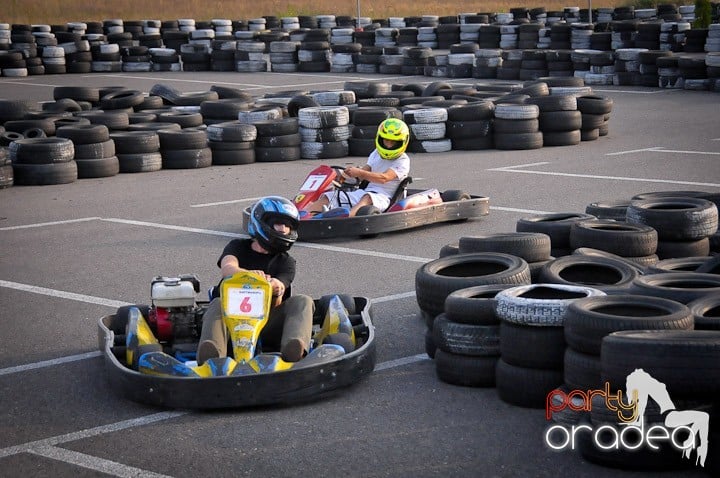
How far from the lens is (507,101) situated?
A: 50.1 feet

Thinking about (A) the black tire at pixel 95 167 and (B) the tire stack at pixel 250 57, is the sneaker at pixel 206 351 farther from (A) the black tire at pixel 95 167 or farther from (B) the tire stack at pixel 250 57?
(B) the tire stack at pixel 250 57

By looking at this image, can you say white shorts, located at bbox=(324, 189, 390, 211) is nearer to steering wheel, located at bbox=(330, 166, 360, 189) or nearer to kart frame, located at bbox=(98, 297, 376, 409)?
steering wheel, located at bbox=(330, 166, 360, 189)

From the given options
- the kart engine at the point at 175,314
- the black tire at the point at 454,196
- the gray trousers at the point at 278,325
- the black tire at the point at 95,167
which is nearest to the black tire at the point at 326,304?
the gray trousers at the point at 278,325

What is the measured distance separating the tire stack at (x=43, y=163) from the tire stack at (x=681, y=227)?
Answer: 7.80m

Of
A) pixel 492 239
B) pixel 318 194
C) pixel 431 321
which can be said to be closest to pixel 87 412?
pixel 431 321

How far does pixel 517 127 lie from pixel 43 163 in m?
6.10

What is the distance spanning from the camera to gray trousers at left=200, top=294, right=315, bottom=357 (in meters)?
5.44

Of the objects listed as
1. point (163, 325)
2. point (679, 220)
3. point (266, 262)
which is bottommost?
point (163, 325)

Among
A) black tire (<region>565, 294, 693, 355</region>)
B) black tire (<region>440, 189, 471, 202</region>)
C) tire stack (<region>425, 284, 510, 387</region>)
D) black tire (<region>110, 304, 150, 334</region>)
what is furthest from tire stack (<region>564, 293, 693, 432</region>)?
black tire (<region>440, 189, 471, 202</region>)

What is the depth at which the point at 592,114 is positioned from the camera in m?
15.4

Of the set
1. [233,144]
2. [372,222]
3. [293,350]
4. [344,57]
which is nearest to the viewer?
[293,350]

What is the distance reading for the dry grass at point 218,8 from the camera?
36156mm

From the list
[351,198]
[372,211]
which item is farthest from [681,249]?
[351,198]

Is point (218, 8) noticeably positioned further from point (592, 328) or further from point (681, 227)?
point (592, 328)
